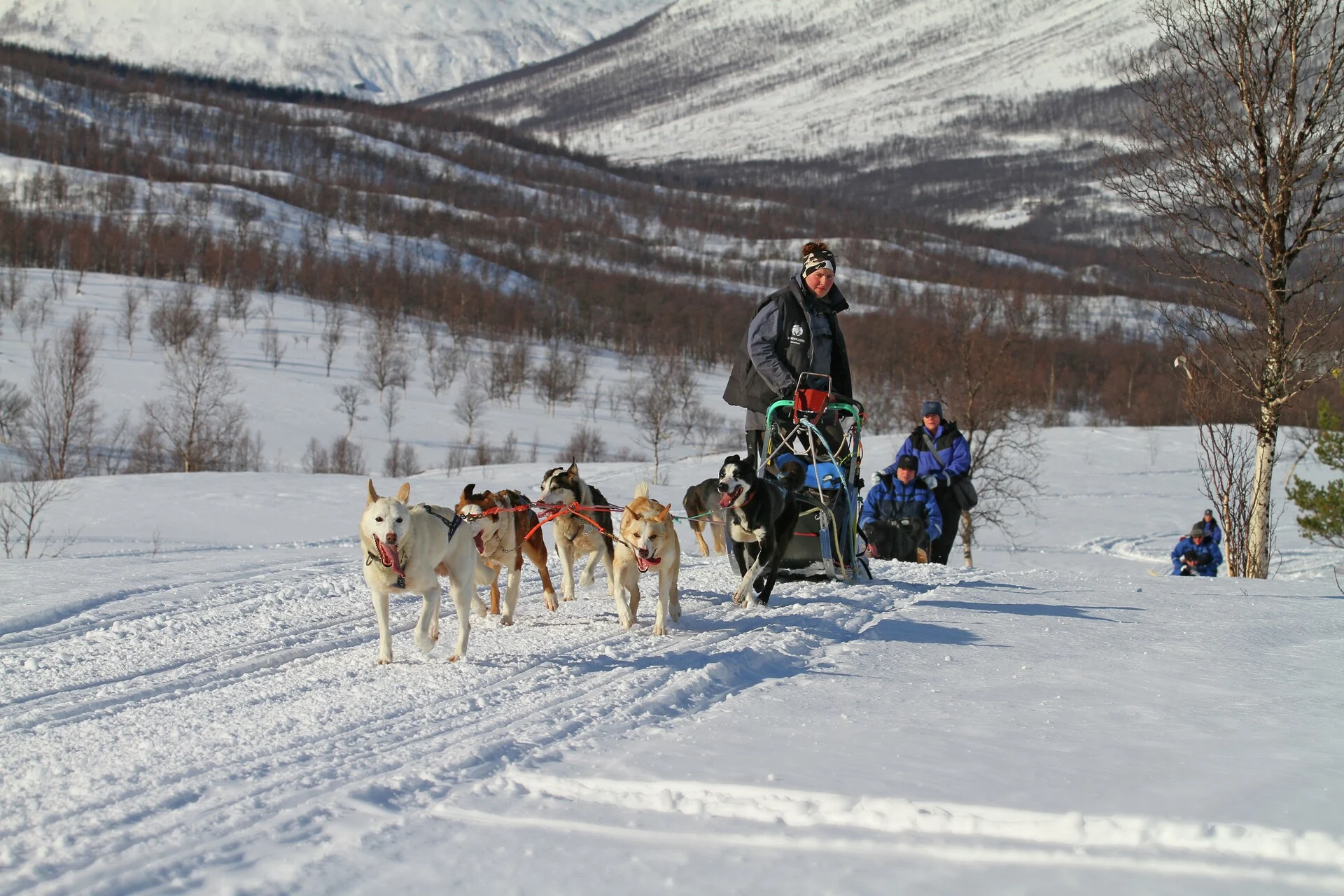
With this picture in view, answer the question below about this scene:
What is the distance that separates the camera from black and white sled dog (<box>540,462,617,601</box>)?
665 cm

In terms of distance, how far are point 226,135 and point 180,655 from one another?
141054mm

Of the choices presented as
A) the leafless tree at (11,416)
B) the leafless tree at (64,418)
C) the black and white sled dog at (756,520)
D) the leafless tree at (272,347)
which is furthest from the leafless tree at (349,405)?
the black and white sled dog at (756,520)

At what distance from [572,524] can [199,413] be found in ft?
126

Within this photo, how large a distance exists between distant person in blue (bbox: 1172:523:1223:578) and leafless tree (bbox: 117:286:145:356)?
59.5m

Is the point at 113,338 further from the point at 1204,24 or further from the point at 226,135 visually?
the point at 226,135

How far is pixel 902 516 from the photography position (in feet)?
33.2

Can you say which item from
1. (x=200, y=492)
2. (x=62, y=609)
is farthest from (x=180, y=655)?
(x=200, y=492)

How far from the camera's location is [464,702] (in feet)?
13.6

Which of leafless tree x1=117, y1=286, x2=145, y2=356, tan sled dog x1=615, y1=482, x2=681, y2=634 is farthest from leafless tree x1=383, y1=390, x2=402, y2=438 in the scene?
tan sled dog x1=615, y1=482, x2=681, y2=634

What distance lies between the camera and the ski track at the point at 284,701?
112 inches

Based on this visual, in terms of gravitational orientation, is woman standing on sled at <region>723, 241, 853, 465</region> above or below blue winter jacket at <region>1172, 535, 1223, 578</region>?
above

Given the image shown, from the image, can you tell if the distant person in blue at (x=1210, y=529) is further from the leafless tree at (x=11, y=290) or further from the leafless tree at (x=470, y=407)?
the leafless tree at (x=11, y=290)

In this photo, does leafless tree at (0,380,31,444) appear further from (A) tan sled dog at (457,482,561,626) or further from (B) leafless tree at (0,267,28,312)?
(A) tan sled dog at (457,482,561,626)

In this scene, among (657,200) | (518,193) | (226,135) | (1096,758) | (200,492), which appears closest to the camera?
(1096,758)
